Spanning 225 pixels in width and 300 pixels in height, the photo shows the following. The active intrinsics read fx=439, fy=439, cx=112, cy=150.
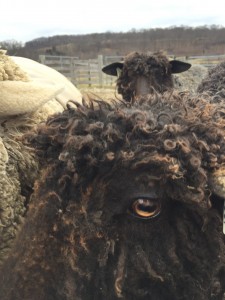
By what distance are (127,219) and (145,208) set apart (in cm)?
9

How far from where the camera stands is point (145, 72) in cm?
709

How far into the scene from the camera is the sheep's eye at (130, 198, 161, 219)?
171 cm

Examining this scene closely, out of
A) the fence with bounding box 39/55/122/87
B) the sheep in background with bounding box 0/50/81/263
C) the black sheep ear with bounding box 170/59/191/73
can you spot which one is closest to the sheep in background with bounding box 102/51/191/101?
the black sheep ear with bounding box 170/59/191/73

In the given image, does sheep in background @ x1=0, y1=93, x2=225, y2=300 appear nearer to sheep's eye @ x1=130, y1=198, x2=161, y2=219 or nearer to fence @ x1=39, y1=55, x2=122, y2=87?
sheep's eye @ x1=130, y1=198, x2=161, y2=219

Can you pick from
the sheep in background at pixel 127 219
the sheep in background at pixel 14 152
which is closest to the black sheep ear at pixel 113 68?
the sheep in background at pixel 14 152

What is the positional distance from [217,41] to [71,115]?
61.9 m

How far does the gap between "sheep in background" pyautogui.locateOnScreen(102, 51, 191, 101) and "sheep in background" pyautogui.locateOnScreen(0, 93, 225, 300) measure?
205 inches

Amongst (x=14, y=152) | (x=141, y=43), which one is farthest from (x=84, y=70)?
(x=141, y=43)

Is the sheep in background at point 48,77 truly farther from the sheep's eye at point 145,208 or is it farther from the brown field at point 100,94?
the sheep's eye at point 145,208

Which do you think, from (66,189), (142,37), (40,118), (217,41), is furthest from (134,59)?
(142,37)

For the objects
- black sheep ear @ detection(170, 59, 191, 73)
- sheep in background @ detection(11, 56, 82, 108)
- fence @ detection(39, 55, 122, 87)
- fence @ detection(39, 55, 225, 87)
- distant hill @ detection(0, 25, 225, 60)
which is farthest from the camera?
distant hill @ detection(0, 25, 225, 60)

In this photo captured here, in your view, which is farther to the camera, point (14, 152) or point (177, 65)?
point (177, 65)

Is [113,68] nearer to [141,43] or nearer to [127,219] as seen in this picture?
[127,219]

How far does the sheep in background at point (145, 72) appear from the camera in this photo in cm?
709
